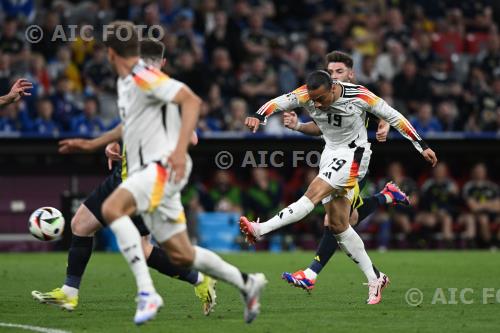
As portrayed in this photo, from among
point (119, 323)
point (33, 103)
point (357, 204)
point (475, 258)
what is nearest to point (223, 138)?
point (33, 103)

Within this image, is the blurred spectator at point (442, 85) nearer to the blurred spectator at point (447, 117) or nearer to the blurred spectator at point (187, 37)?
the blurred spectator at point (447, 117)

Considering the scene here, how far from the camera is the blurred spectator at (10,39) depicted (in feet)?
67.5

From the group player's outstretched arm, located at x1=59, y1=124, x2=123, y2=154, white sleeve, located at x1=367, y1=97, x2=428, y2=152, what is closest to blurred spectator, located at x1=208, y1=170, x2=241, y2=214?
white sleeve, located at x1=367, y1=97, x2=428, y2=152

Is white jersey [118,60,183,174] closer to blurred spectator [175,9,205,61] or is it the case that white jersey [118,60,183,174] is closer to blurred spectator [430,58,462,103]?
blurred spectator [175,9,205,61]

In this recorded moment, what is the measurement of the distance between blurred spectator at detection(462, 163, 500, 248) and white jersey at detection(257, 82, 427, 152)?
11.4 meters

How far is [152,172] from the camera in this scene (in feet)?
25.3

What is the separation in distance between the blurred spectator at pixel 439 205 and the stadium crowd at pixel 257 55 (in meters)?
1.12

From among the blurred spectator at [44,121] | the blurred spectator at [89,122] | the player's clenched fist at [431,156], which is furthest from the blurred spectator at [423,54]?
the player's clenched fist at [431,156]

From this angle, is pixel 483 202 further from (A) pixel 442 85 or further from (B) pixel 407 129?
(B) pixel 407 129

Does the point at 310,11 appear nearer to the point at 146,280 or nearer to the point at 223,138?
the point at 223,138

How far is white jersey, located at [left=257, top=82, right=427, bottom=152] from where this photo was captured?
10.8 meters

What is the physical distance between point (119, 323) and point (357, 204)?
3.74 metres

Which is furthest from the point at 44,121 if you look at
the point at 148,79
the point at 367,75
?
the point at 148,79

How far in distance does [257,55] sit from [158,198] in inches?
593
